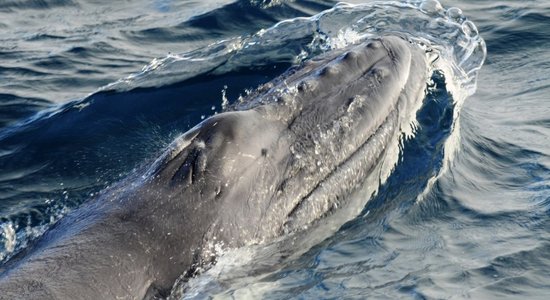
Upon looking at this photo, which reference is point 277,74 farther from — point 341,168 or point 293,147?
point 293,147

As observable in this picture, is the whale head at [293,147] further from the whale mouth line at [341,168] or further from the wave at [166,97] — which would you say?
the wave at [166,97]

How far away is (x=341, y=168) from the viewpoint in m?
9.48

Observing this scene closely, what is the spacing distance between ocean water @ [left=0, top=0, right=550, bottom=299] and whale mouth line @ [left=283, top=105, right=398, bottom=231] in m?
0.31

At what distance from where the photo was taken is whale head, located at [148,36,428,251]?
8.64 meters

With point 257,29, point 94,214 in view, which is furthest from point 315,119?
point 257,29

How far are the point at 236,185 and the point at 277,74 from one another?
5.98 m

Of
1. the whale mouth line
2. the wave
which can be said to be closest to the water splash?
the wave

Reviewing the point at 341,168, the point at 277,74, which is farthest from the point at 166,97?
the point at 341,168

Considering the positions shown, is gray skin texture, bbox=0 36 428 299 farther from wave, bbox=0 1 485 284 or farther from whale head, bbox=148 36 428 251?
wave, bbox=0 1 485 284

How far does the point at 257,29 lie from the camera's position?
59.6 ft

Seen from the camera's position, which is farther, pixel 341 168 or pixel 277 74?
pixel 277 74

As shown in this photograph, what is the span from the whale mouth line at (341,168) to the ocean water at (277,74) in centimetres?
31

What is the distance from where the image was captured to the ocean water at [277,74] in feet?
29.5

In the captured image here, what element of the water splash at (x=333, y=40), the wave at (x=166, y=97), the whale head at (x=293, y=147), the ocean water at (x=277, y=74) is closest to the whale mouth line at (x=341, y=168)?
the whale head at (x=293, y=147)
